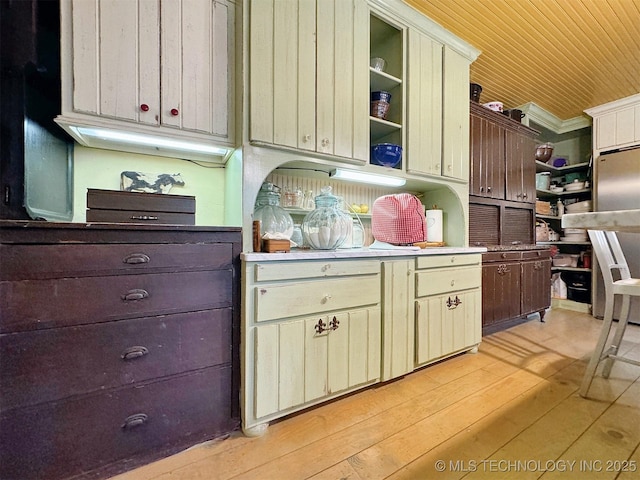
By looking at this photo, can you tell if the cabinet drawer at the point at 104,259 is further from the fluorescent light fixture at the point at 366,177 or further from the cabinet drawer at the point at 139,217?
the fluorescent light fixture at the point at 366,177

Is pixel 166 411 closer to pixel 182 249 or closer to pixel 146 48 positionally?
pixel 182 249

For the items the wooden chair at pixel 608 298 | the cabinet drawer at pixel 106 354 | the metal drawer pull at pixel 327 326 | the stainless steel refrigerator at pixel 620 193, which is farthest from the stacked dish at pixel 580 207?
the cabinet drawer at pixel 106 354

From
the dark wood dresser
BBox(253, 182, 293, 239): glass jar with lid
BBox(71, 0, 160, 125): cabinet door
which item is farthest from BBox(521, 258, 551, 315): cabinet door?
BBox(71, 0, 160, 125): cabinet door

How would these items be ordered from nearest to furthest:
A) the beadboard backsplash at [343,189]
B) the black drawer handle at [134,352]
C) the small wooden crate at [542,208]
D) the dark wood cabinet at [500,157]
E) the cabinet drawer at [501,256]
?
the black drawer handle at [134,352] < the beadboard backsplash at [343,189] < the cabinet drawer at [501,256] < the dark wood cabinet at [500,157] < the small wooden crate at [542,208]

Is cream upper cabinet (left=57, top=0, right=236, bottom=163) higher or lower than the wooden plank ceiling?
lower

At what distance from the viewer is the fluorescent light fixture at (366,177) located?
1769 millimetres

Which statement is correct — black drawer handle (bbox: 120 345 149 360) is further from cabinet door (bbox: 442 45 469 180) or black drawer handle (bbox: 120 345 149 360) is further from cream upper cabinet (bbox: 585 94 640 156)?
cream upper cabinet (bbox: 585 94 640 156)

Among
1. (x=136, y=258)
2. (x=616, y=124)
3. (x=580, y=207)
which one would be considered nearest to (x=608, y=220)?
(x=136, y=258)

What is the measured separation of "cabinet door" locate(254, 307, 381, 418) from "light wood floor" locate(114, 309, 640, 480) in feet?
0.43

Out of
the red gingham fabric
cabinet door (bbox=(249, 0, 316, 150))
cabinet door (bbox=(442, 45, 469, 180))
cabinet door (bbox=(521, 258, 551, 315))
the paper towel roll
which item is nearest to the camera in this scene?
cabinet door (bbox=(249, 0, 316, 150))

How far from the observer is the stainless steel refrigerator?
289 centimetres

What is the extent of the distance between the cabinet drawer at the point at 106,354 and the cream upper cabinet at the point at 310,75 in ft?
2.97

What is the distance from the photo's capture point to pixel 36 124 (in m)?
1.13

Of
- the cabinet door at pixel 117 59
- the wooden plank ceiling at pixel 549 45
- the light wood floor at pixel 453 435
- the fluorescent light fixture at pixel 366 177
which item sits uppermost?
the wooden plank ceiling at pixel 549 45
